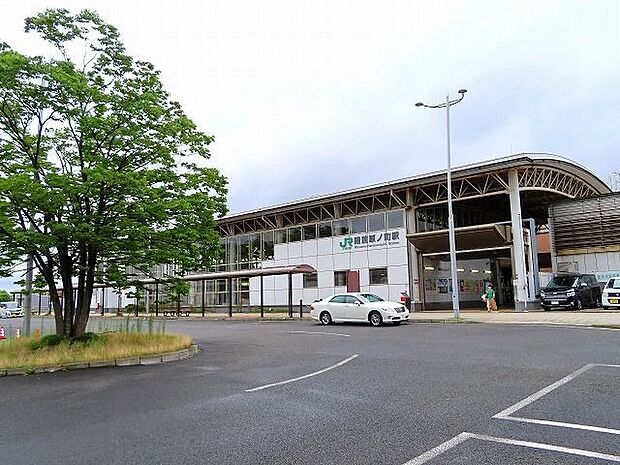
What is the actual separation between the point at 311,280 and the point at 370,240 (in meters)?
5.97

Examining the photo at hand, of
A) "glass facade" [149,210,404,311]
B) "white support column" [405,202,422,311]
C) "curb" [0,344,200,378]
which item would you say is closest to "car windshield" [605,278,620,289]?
"white support column" [405,202,422,311]

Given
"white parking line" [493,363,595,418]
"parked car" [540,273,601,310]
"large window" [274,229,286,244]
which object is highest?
"large window" [274,229,286,244]

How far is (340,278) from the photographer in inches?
1396

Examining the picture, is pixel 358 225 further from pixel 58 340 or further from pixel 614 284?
pixel 58 340

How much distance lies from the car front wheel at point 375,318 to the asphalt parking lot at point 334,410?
8873mm

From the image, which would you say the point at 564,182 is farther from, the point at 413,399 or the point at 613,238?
the point at 413,399

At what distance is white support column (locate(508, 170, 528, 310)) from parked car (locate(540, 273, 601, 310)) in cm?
Result: 105

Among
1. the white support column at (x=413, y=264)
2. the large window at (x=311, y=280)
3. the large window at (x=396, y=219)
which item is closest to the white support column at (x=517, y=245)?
the white support column at (x=413, y=264)

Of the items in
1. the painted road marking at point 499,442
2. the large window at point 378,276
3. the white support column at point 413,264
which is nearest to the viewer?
the painted road marking at point 499,442

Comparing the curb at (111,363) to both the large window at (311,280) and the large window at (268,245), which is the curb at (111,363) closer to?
the large window at (311,280)

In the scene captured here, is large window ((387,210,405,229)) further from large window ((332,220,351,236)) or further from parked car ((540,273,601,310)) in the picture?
parked car ((540,273,601,310))

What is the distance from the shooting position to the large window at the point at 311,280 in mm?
36906

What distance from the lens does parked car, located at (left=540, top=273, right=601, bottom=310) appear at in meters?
26.7

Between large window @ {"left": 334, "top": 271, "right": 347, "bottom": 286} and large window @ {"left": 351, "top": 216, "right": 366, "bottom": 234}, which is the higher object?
large window @ {"left": 351, "top": 216, "right": 366, "bottom": 234}
